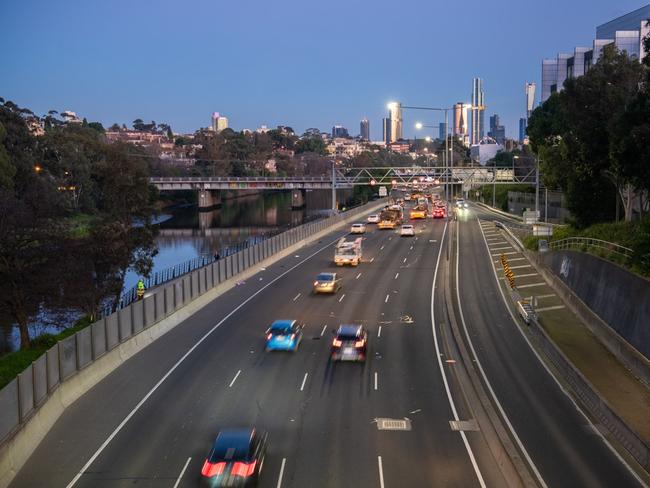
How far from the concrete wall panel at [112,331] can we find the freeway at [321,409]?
105cm

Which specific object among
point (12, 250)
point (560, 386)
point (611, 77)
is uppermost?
point (611, 77)

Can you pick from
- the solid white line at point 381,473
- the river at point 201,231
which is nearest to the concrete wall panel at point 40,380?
the solid white line at point 381,473

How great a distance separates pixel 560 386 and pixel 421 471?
33.9ft

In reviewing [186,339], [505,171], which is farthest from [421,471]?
[505,171]

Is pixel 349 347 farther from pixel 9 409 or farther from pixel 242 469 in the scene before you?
pixel 9 409

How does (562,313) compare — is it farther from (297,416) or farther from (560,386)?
(297,416)

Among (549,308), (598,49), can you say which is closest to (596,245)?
(549,308)

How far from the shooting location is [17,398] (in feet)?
62.4

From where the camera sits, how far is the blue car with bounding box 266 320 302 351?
29.9 metres

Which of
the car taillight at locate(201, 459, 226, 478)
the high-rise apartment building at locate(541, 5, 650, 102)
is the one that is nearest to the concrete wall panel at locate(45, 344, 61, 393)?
the car taillight at locate(201, 459, 226, 478)

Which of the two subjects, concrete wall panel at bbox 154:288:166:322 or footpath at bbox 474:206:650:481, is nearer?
footpath at bbox 474:206:650:481

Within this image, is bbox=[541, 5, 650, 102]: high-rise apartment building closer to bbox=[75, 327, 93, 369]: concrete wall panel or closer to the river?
the river

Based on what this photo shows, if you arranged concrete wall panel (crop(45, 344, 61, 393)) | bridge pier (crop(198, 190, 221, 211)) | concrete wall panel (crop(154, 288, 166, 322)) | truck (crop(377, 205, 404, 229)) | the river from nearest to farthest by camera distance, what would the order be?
concrete wall panel (crop(45, 344, 61, 393)), concrete wall panel (crop(154, 288, 166, 322)), the river, truck (crop(377, 205, 404, 229)), bridge pier (crop(198, 190, 221, 211))

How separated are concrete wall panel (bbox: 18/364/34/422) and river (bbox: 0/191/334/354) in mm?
15730
